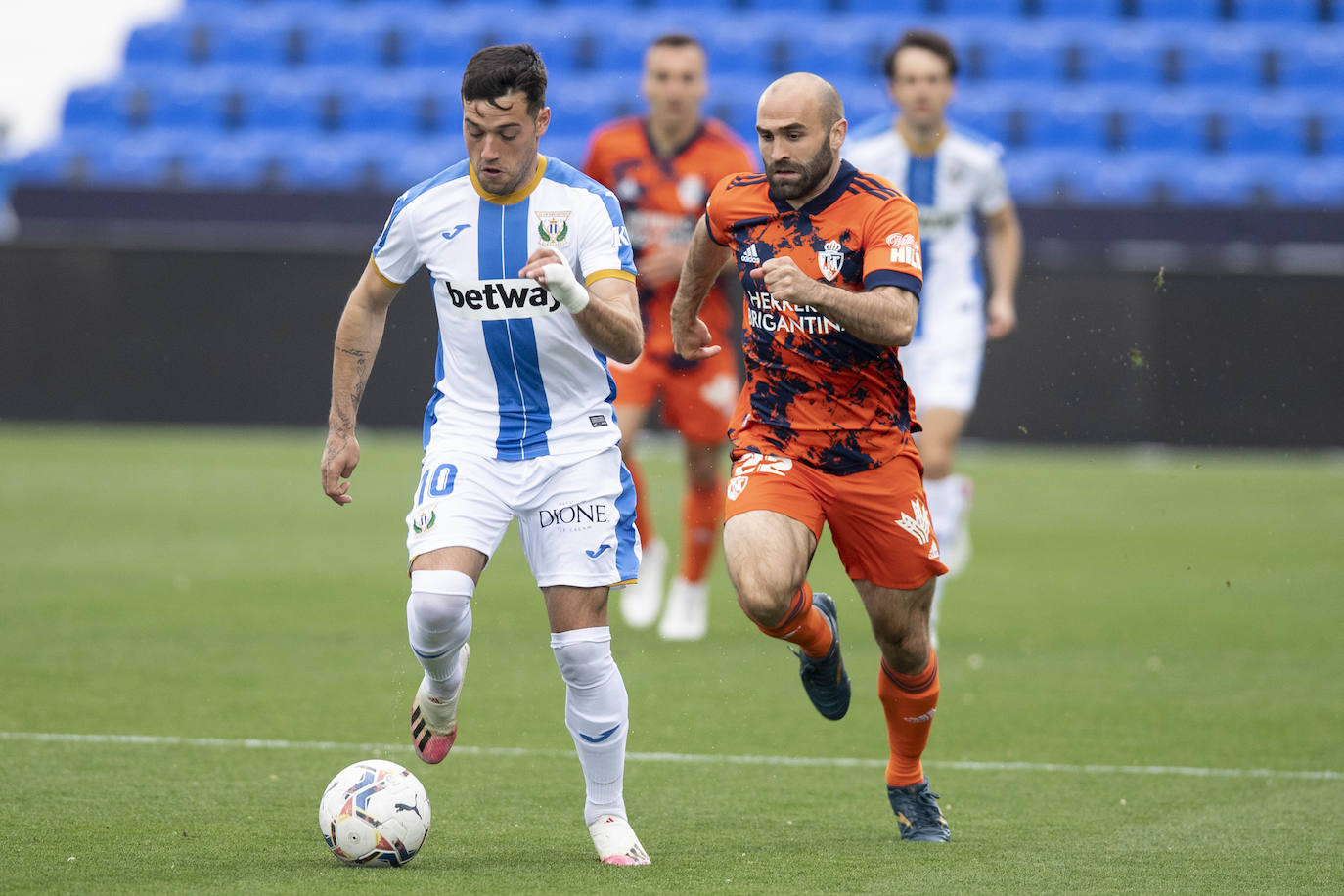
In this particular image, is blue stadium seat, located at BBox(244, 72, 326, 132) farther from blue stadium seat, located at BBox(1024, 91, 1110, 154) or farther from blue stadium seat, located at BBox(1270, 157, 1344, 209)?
blue stadium seat, located at BBox(1270, 157, 1344, 209)

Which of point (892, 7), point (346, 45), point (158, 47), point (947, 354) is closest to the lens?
point (947, 354)

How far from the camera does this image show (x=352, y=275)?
17266mm

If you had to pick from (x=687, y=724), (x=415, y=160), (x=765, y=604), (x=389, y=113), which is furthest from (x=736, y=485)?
(x=389, y=113)

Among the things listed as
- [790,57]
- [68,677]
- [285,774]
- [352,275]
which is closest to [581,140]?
[790,57]

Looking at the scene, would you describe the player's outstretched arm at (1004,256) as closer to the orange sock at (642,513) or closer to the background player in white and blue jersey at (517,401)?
the orange sock at (642,513)

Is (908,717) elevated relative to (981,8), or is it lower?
lower

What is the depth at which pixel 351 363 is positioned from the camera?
16.1 ft

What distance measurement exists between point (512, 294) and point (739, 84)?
650 inches

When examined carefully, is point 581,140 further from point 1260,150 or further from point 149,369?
point 1260,150

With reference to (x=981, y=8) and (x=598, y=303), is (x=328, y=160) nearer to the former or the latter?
(x=981, y=8)

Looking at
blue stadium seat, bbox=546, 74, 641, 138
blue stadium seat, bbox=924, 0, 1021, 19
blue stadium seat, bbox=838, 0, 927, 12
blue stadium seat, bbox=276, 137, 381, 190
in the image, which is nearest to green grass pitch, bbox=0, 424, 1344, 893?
blue stadium seat, bbox=276, 137, 381, 190

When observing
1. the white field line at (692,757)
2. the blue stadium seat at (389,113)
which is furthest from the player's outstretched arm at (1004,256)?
the blue stadium seat at (389,113)

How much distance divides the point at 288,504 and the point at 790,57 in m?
10.1

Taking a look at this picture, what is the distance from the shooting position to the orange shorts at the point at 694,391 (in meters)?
8.36
